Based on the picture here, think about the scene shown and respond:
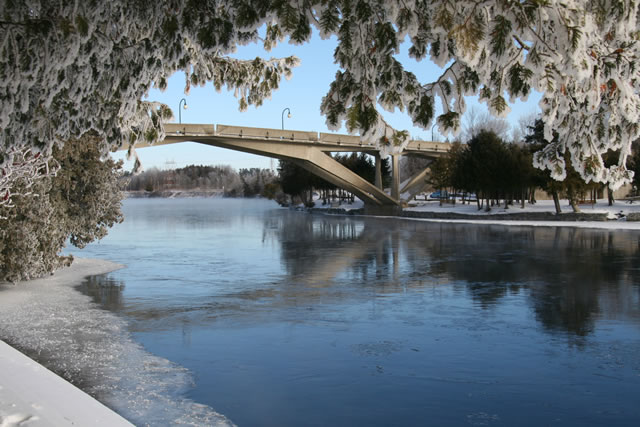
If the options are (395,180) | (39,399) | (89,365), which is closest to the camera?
(39,399)

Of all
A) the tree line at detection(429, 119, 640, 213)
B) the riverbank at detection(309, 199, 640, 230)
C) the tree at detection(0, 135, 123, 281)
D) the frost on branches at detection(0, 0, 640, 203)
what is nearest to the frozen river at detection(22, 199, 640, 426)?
the tree at detection(0, 135, 123, 281)

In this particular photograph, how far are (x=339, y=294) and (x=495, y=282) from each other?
3.97m

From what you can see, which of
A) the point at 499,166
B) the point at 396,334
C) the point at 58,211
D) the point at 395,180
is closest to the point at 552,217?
the point at 499,166

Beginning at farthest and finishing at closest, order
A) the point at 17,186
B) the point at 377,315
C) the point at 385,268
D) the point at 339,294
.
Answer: the point at 385,268 < the point at 17,186 < the point at 339,294 < the point at 377,315

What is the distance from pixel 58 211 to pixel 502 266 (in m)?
12.4

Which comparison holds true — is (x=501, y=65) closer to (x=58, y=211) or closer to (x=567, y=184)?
(x=58, y=211)

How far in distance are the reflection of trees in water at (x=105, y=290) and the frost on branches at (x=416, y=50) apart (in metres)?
7.93

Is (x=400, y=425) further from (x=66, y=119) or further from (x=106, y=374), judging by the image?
(x=66, y=119)

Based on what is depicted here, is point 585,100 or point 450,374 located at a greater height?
point 585,100

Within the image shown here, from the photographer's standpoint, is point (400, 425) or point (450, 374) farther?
point (450, 374)

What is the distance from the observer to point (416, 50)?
5199 mm

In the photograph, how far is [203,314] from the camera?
1202 cm

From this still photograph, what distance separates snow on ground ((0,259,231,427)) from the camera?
668 cm

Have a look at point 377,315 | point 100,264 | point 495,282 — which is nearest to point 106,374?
point 377,315
